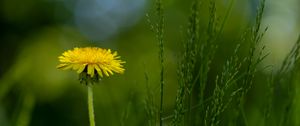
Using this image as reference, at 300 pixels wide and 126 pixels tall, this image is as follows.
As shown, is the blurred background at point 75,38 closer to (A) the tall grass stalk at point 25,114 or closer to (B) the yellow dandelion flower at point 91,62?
(A) the tall grass stalk at point 25,114

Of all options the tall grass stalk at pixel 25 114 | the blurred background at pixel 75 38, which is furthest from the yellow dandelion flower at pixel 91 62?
the blurred background at pixel 75 38

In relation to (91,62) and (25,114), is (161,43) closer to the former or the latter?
(91,62)

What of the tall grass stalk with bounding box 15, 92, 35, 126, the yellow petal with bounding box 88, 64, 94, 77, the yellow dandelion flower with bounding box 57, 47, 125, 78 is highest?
the tall grass stalk with bounding box 15, 92, 35, 126

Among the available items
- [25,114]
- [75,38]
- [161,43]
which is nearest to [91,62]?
[161,43]

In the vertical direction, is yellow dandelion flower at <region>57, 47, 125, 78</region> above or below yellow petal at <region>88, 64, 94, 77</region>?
above

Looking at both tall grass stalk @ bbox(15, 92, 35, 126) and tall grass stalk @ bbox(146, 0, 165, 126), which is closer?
tall grass stalk @ bbox(146, 0, 165, 126)

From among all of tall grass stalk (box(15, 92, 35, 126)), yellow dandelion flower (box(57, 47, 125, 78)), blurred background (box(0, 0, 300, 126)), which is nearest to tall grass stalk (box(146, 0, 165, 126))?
yellow dandelion flower (box(57, 47, 125, 78))

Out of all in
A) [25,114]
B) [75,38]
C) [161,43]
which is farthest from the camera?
[75,38]

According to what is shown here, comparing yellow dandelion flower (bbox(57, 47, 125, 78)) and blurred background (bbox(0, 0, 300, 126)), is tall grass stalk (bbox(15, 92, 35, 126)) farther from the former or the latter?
blurred background (bbox(0, 0, 300, 126))

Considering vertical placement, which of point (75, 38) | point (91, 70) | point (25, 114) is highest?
point (75, 38)
